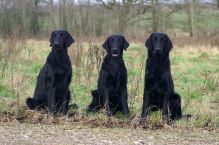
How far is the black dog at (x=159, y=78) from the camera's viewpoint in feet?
27.6

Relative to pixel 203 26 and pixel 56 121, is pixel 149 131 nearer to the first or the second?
pixel 56 121

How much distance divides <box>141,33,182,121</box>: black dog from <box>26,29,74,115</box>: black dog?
57.6 inches

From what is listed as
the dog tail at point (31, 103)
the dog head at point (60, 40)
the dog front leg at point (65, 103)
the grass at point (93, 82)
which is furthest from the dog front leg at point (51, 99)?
the dog head at point (60, 40)

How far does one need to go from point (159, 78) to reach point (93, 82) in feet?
13.7

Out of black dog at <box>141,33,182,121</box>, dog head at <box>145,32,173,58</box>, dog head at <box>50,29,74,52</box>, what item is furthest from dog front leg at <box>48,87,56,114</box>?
dog head at <box>145,32,173,58</box>

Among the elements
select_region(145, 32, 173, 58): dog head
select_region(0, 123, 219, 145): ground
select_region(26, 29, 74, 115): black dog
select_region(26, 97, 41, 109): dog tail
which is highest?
select_region(145, 32, 173, 58): dog head

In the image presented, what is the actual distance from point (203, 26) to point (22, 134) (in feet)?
107

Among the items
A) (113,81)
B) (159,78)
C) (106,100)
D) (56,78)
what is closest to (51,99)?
(56,78)

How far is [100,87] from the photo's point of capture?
29.3ft

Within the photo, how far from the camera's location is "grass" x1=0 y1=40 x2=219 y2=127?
8.61m

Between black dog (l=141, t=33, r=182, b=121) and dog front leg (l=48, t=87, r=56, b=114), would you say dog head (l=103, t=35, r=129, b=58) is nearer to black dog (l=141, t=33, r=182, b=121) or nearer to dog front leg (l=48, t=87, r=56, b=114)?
black dog (l=141, t=33, r=182, b=121)

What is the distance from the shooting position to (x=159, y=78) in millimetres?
8414

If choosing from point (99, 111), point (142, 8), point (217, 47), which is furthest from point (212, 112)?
point (142, 8)

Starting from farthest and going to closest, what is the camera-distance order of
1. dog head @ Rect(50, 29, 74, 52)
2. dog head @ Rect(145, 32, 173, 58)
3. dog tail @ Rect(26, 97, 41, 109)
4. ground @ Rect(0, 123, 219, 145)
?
dog tail @ Rect(26, 97, 41, 109)
dog head @ Rect(50, 29, 74, 52)
dog head @ Rect(145, 32, 173, 58)
ground @ Rect(0, 123, 219, 145)
